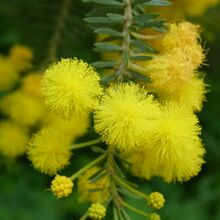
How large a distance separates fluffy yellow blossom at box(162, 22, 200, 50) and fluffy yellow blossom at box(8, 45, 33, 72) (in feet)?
2.95

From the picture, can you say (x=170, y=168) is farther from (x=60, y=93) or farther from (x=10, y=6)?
(x=10, y=6)

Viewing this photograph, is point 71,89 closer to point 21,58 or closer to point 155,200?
point 155,200

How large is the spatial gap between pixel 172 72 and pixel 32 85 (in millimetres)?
889

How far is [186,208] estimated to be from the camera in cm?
320

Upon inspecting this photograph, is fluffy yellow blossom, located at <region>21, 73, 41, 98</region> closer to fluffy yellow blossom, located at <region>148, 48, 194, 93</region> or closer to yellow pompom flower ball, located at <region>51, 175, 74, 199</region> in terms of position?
fluffy yellow blossom, located at <region>148, 48, 194, 93</region>

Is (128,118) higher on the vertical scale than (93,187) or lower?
higher

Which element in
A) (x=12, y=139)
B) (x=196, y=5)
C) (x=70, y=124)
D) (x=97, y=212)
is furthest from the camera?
(x=196, y=5)

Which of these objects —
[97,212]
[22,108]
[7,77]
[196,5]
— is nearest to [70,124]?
[22,108]

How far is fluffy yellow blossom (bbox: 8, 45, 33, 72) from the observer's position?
2.69 meters

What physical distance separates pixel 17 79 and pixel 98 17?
741mm

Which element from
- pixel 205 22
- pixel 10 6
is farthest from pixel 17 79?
pixel 205 22

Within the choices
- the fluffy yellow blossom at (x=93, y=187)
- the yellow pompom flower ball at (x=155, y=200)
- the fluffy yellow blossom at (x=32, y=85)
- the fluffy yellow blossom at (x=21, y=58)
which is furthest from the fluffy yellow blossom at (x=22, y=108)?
the yellow pompom flower ball at (x=155, y=200)

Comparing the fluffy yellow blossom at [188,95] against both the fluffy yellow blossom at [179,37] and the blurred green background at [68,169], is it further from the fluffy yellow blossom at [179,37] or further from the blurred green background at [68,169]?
the blurred green background at [68,169]

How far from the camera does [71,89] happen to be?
1714 mm
